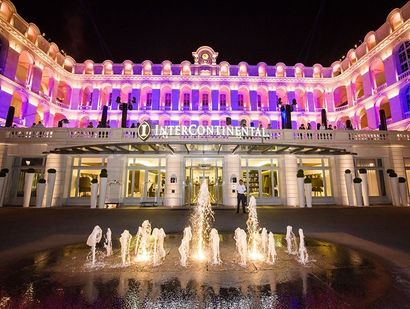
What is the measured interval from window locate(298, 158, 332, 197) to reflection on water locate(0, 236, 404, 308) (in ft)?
50.0

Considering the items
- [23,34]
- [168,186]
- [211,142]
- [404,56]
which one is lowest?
[168,186]

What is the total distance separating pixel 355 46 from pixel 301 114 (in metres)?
12.5

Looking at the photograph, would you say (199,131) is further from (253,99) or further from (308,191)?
(253,99)

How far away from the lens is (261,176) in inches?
779

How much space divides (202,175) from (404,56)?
92.9ft

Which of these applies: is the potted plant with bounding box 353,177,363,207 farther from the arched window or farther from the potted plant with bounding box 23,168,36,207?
the potted plant with bounding box 23,168,36,207

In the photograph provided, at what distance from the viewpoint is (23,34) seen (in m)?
28.9

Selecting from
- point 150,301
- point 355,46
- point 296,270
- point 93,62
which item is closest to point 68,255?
point 150,301

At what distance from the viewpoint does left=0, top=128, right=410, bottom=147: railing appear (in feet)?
58.7

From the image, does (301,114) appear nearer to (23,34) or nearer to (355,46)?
(355,46)

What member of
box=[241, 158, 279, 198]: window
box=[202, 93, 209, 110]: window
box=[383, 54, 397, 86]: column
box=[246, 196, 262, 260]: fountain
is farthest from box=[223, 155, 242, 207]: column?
box=[383, 54, 397, 86]: column

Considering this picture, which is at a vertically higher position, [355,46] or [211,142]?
[355,46]

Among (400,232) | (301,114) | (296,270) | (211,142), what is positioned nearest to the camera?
(296,270)

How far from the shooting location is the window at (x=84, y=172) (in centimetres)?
1877
